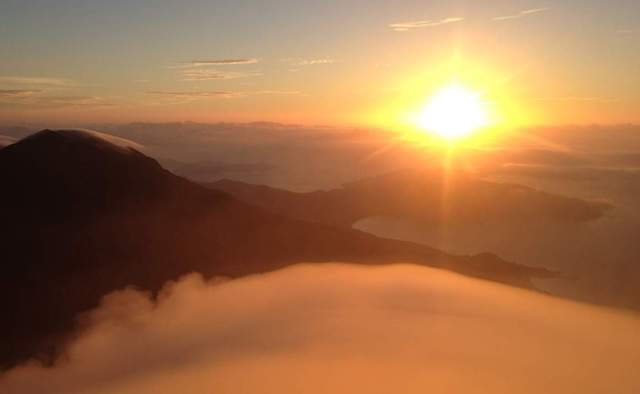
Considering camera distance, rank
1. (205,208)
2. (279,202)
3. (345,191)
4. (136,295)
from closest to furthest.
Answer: (136,295), (205,208), (279,202), (345,191)

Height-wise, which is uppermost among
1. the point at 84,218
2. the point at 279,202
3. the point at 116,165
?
the point at 116,165

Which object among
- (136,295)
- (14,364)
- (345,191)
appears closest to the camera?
(14,364)

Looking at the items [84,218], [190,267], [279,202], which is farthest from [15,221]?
[279,202]

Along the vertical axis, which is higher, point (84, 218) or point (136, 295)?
point (84, 218)

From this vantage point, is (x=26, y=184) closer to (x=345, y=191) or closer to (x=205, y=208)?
(x=205, y=208)

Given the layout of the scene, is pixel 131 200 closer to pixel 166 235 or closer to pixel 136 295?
pixel 166 235

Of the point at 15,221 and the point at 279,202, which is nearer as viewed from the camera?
the point at 15,221

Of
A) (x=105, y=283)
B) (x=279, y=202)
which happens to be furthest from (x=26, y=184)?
(x=279, y=202)
